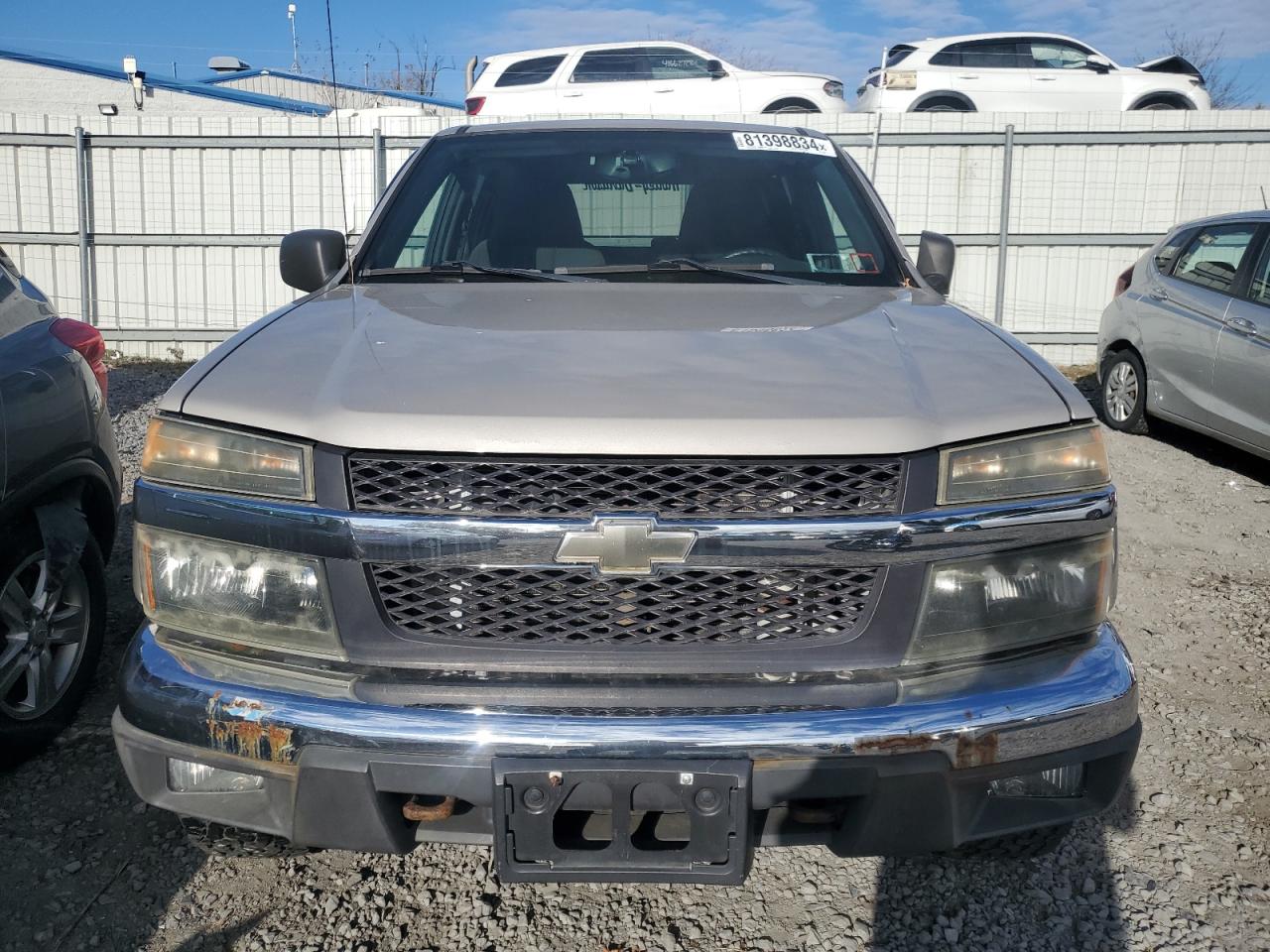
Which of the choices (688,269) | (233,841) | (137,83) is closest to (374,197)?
(688,269)

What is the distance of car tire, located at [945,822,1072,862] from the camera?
2250 mm

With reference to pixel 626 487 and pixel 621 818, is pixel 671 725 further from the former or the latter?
pixel 626 487

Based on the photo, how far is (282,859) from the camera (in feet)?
8.48

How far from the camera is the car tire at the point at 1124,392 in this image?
24.4ft

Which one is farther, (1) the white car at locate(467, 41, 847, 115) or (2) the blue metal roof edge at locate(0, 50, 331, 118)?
(2) the blue metal roof edge at locate(0, 50, 331, 118)

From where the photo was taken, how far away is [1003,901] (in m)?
2.47

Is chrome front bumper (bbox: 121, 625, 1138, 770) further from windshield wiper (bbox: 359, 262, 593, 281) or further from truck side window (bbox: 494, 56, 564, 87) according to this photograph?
truck side window (bbox: 494, 56, 564, 87)

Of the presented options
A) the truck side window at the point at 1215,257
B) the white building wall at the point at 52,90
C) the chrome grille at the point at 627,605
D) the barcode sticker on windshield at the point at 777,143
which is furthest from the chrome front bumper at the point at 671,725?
the white building wall at the point at 52,90

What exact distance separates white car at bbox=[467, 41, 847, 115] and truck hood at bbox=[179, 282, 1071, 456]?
434 inches

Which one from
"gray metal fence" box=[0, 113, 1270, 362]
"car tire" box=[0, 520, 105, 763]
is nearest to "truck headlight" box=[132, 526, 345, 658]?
"car tire" box=[0, 520, 105, 763]

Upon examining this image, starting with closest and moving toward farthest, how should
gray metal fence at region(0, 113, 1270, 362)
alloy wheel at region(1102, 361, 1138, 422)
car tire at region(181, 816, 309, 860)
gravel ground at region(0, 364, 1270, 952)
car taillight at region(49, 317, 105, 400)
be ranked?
car tire at region(181, 816, 309, 860) < gravel ground at region(0, 364, 1270, 952) < car taillight at region(49, 317, 105, 400) < alloy wheel at region(1102, 361, 1138, 422) < gray metal fence at region(0, 113, 1270, 362)

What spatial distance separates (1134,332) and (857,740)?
6.68m

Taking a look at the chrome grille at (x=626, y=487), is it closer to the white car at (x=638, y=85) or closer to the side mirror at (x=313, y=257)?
Answer: the side mirror at (x=313, y=257)

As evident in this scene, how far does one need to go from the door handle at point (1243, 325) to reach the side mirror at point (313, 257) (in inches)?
214
